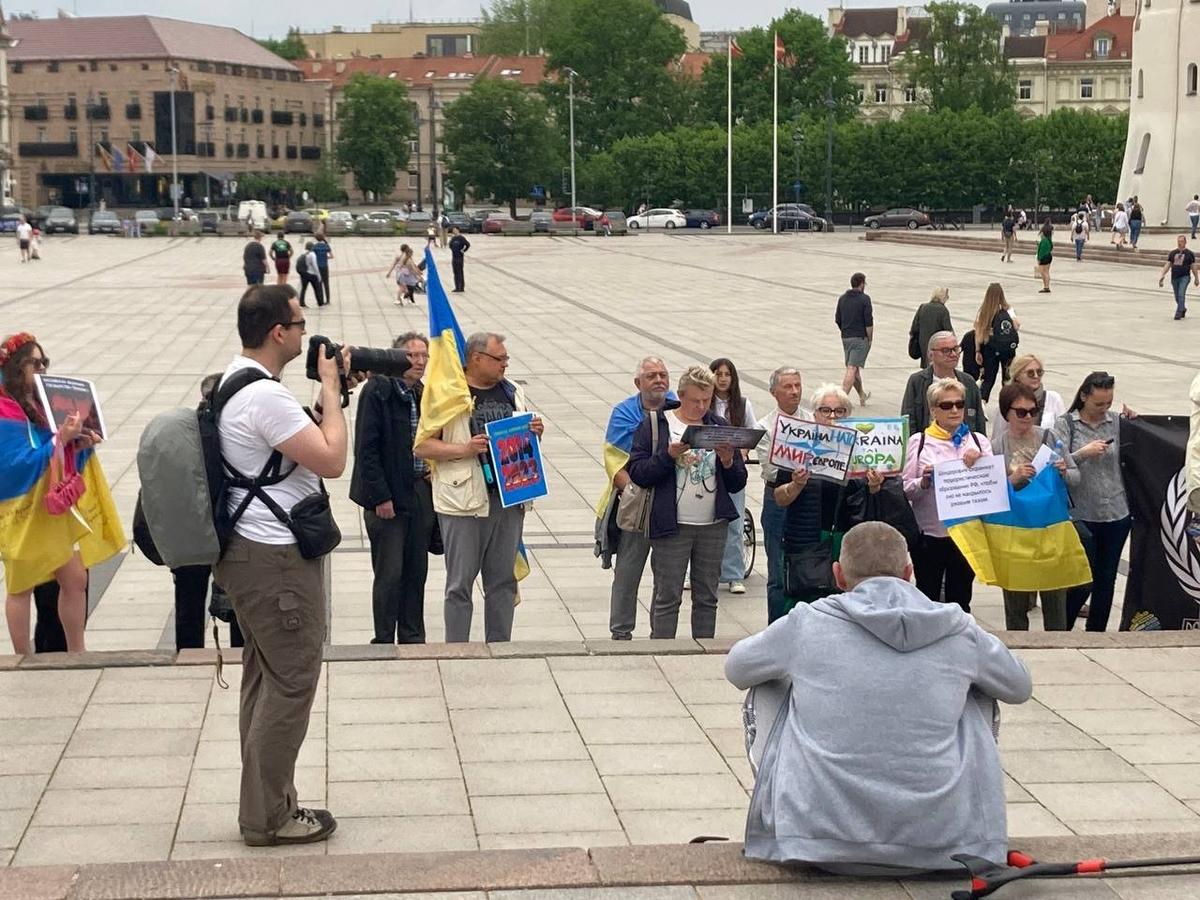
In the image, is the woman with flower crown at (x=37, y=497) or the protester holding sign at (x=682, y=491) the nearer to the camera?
the woman with flower crown at (x=37, y=497)

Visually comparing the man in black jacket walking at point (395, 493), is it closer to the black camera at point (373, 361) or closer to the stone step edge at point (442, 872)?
the black camera at point (373, 361)

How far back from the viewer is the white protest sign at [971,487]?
9109 mm

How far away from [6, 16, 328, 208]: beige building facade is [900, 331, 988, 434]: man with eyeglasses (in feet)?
397

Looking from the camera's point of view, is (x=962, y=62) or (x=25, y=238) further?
(x=962, y=62)

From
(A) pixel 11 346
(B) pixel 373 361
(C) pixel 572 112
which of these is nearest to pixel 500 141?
Result: (C) pixel 572 112

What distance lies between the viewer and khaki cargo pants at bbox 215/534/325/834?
5.74 metres

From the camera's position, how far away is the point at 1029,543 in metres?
9.24

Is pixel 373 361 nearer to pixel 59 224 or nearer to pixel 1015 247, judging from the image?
pixel 1015 247

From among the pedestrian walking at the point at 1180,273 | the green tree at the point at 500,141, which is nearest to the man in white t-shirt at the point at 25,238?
the pedestrian walking at the point at 1180,273

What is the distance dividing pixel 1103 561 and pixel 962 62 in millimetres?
108374

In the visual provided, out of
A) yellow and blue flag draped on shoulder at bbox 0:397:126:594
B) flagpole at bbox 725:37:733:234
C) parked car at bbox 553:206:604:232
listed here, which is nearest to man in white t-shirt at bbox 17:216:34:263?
parked car at bbox 553:206:604:232

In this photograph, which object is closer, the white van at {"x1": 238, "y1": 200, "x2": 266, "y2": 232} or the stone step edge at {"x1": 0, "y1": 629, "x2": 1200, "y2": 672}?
the stone step edge at {"x1": 0, "y1": 629, "x2": 1200, "y2": 672}

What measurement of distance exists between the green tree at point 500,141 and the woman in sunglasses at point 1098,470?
9844cm

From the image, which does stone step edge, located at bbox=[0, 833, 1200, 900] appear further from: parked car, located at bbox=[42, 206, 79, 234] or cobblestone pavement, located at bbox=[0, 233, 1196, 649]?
parked car, located at bbox=[42, 206, 79, 234]
